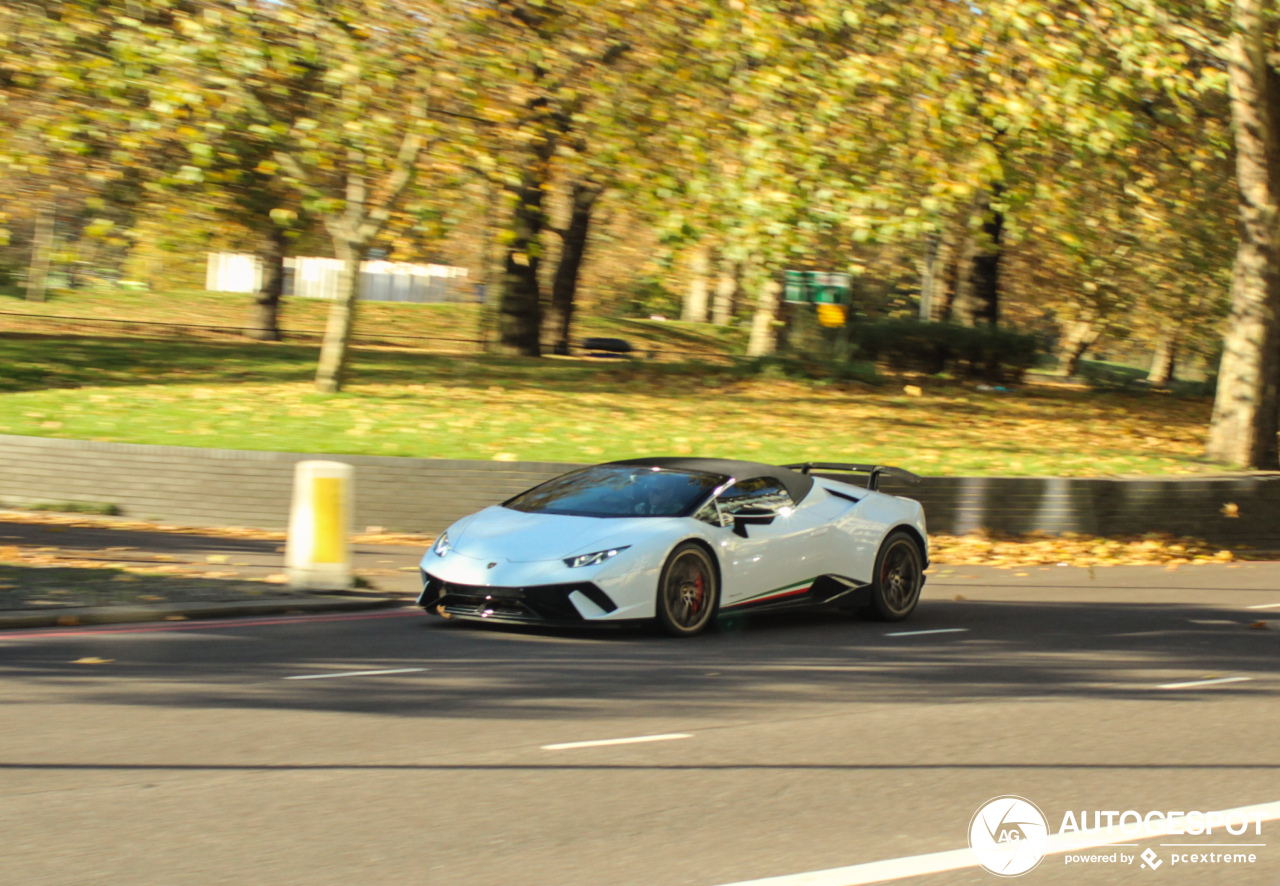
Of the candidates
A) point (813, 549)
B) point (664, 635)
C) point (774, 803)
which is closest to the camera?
point (774, 803)

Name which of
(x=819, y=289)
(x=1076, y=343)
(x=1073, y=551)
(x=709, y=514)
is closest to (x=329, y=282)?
(x=1076, y=343)

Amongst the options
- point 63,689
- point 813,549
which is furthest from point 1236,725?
point 63,689

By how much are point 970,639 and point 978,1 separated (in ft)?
34.5

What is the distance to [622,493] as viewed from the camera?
9.88 metres

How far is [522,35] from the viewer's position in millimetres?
15953

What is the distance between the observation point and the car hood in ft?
29.7

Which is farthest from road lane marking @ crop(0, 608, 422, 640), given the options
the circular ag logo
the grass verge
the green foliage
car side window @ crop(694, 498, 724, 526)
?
the green foliage

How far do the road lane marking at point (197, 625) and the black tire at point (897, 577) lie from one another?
3.40 metres

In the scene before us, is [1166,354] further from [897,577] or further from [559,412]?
[897,577]

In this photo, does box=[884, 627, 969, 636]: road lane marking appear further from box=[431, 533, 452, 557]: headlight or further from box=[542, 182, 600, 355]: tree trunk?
box=[542, 182, 600, 355]: tree trunk

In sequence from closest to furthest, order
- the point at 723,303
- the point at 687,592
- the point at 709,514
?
the point at 687,592, the point at 709,514, the point at 723,303

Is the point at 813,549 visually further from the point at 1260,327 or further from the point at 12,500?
the point at 1260,327

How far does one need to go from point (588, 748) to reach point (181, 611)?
4314 millimetres

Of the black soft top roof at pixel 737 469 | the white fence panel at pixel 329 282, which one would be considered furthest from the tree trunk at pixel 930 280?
the black soft top roof at pixel 737 469
